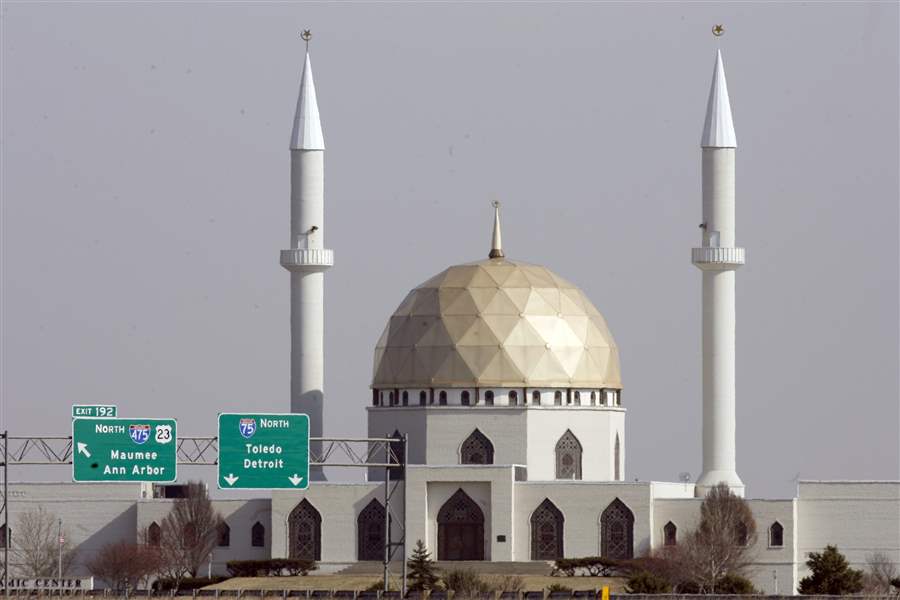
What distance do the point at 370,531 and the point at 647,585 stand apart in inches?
642

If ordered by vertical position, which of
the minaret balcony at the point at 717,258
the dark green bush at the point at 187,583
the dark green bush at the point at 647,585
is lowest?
the dark green bush at the point at 187,583

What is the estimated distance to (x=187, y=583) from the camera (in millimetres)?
84000

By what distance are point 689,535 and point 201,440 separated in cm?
1786

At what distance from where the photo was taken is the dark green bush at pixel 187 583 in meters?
82.6

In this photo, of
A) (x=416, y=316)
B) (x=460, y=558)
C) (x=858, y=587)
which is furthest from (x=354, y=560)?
(x=858, y=587)

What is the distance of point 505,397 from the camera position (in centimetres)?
9125

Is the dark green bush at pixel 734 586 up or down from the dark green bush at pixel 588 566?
down

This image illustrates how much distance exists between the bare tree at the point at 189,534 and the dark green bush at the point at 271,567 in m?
1.55

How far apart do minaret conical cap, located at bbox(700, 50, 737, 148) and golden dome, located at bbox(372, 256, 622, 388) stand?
25.5ft

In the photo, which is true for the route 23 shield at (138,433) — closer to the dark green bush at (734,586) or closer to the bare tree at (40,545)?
the dark green bush at (734,586)

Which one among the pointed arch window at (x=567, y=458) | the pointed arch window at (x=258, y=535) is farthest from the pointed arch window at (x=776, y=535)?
the pointed arch window at (x=258, y=535)

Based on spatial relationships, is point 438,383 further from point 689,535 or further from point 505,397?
point 689,535

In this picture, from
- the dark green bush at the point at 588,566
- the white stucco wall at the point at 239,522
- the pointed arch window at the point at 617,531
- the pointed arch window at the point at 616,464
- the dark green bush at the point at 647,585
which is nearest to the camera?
the dark green bush at the point at 647,585

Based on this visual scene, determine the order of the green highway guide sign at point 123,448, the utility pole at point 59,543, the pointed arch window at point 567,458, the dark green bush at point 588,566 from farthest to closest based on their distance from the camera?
the pointed arch window at point 567,458
the utility pole at point 59,543
the dark green bush at point 588,566
the green highway guide sign at point 123,448
